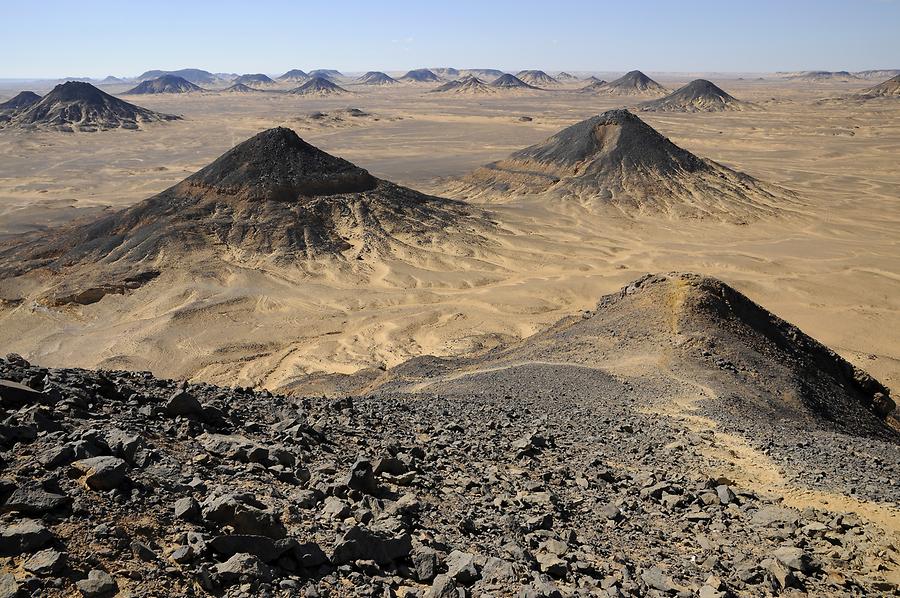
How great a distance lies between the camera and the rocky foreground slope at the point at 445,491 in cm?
460

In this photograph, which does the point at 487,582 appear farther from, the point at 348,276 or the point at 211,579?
the point at 348,276

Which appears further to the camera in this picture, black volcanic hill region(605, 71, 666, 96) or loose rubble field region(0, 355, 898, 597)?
black volcanic hill region(605, 71, 666, 96)

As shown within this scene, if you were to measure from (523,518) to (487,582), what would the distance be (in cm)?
147

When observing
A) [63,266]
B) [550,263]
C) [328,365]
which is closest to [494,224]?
[550,263]

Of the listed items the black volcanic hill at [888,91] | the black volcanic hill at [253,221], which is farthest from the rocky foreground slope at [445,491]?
the black volcanic hill at [888,91]

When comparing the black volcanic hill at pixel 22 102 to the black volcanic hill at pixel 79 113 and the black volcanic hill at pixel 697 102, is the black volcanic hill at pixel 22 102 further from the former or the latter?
the black volcanic hill at pixel 697 102

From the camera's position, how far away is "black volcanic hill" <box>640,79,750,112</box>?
102m

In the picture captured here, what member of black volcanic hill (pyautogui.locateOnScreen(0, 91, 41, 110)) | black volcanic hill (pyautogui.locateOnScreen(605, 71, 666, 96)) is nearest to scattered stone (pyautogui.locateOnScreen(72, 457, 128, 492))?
black volcanic hill (pyautogui.locateOnScreen(0, 91, 41, 110))

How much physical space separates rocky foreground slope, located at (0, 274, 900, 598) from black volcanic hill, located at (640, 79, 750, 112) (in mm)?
100686

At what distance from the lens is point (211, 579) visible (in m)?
4.31

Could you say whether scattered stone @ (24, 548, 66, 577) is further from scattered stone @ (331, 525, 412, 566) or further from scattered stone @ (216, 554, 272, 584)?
scattered stone @ (331, 525, 412, 566)

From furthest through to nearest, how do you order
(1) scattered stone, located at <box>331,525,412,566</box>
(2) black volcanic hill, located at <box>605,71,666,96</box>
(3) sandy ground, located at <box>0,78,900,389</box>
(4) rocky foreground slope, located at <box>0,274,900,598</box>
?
(2) black volcanic hill, located at <box>605,71,666,96</box>, (3) sandy ground, located at <box>0,78,900,389</box>, (1) scattered stone, located at <box>331,525,412,566</box>, (4) rocky foreground slope, located at <box>0,274,900,598</box>

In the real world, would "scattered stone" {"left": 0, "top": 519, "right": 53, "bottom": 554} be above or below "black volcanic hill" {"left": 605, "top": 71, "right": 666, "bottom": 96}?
below

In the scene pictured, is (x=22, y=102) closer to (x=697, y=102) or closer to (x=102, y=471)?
(x=697, y=102)
